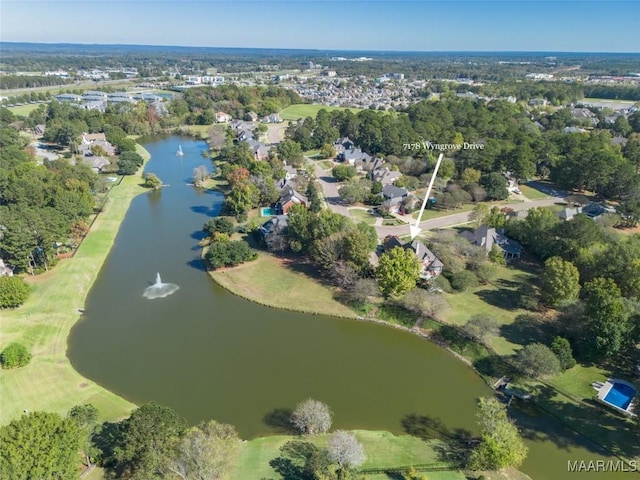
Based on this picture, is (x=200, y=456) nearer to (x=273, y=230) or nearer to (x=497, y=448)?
(x=497, y=448)

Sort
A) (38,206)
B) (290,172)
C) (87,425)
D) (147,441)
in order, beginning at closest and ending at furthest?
1. (147,441)
2. (87,425)
3. (38,206)
4. (290,172)

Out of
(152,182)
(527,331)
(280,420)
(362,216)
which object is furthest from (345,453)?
(152,182)

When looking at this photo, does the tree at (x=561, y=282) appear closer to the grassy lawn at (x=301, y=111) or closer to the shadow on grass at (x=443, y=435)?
the shadow on grass at (x=443, y=435)

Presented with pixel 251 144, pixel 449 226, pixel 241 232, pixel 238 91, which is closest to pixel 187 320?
pixel 241 232

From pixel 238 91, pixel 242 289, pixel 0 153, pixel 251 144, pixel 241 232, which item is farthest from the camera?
pixel 238 91

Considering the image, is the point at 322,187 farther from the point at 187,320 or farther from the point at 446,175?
the point at 187,320
